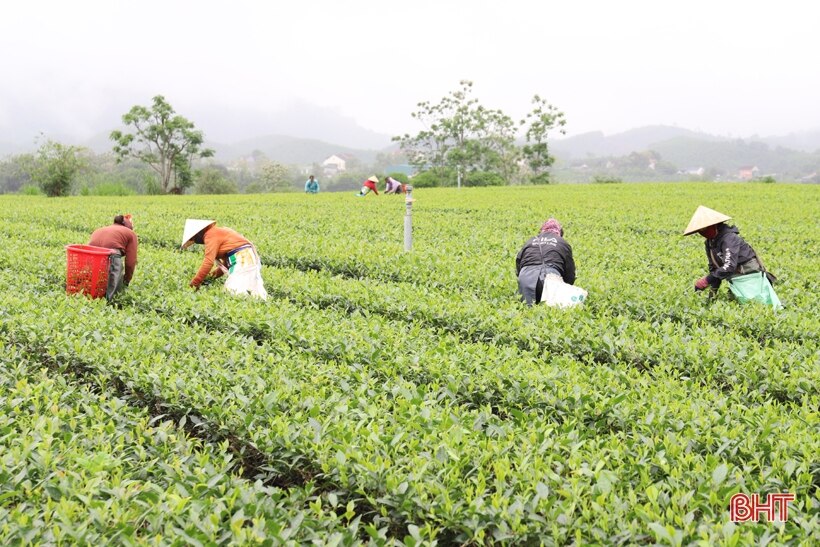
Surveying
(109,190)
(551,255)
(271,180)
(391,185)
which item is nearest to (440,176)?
(109,190)

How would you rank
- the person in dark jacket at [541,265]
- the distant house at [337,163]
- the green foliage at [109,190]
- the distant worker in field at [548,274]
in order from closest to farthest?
the distant worker in field at [548,274]
the person in dark jacket at [541,265]
the green foliage at [109,190]
the distant house at [337,163]

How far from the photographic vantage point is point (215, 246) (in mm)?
7340

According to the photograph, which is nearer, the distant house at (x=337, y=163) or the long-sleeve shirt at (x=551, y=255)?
the long-sleeve shirt at (x=551, y=255)

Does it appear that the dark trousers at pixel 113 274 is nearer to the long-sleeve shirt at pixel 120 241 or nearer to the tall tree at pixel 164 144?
the long-sleeve shirt at pixel 120 241

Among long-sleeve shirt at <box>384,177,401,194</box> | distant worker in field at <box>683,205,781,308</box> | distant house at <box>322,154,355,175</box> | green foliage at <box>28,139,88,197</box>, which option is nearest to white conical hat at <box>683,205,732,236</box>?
distant worker in field at <box>683,205,781,308</box>

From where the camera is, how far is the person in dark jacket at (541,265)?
6.96 metres

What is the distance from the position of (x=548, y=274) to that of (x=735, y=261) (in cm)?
194

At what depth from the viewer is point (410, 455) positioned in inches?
130

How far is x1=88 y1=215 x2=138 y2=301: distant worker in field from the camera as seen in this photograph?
6.90 metres

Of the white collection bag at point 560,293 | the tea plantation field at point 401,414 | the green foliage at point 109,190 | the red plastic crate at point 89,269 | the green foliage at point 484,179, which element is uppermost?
the green foliage at point 484,179

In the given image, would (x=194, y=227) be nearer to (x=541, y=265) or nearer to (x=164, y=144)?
(x=541, y=265)

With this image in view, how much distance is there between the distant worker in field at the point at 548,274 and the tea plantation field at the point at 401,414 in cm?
38

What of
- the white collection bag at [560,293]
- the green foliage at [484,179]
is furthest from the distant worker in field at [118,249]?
the green foliage at [484,179]

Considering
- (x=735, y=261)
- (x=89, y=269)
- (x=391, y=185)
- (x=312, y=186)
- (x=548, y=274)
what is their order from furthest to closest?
(x=312, y=186) → (x=391, y=185) → (x=548, y=274) → (x=89, y=269) → (x=735, y=261)
